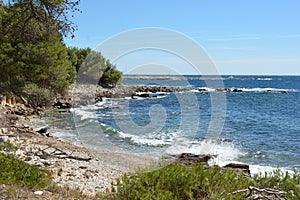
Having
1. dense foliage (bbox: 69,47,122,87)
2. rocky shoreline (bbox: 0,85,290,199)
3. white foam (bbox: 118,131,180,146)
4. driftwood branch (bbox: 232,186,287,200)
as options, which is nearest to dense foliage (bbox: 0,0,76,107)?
rocky shoreline (bbox: 0,85,290,199)

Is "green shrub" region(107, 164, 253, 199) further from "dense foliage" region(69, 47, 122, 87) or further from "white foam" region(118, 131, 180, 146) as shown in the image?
"dense foliage" region(69, 47, 122, 87)

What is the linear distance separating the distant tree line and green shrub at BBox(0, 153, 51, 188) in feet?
18.7

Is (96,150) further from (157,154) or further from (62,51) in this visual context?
(62,51)

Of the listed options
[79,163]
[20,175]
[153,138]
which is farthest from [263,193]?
[153,138]

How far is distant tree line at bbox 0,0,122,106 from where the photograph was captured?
35.2 ft

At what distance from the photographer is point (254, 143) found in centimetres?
1842

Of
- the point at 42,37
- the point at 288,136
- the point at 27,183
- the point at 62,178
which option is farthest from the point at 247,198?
the point at 288,136

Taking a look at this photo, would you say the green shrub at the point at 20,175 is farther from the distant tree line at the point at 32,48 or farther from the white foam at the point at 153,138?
the white foam at the point at 153,138

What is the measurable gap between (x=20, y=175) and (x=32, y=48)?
7.37 metres

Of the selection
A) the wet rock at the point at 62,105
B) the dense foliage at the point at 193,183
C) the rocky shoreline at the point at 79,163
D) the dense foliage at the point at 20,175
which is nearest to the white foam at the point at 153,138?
the rocky shoreline at the point at 79,163

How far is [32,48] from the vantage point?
12031 millimetres

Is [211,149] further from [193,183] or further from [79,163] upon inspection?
[193,183]

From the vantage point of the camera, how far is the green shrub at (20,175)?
5375mm

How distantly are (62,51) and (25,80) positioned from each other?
1956mm
